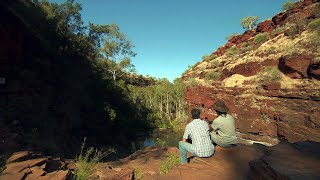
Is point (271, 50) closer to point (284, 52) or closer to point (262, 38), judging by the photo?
point (284, 52)

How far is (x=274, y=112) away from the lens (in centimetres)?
2019

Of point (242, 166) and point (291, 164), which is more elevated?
point (291, 164)

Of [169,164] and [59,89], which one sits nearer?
[169,164]

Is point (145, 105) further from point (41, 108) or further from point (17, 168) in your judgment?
point (17, 168)

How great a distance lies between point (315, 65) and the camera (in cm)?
1902

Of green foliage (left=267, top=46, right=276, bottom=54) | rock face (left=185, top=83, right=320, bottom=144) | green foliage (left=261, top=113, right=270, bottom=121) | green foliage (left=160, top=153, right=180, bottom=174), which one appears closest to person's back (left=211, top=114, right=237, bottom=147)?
green foliage (left=160, top=153, right=180, bottom=174)

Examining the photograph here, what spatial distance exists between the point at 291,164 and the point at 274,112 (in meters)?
16.9

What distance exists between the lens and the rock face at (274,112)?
1717cm

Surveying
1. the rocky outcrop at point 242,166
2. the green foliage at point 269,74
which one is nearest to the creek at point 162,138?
the green foliage at point 269,74

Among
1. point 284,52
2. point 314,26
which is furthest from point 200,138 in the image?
point 314,26

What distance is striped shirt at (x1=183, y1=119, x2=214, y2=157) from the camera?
19.3 feet

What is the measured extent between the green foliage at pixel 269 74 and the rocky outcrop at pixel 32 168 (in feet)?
67.7

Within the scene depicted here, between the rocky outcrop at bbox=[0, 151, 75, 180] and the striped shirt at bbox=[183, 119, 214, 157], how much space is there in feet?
8.42

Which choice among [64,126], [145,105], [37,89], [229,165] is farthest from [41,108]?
[145,105]
